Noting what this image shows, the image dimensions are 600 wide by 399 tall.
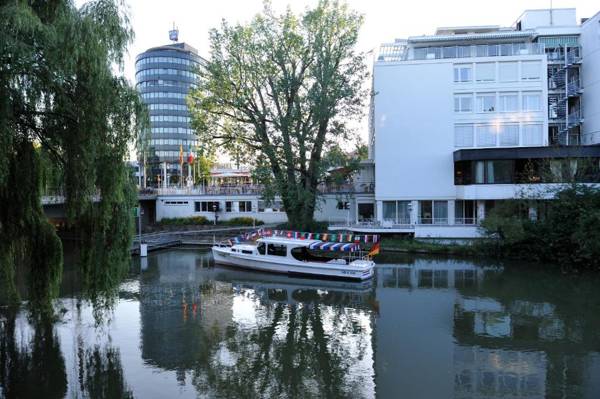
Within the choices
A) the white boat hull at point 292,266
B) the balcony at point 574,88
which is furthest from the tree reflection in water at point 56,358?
the balcony at point 574,88

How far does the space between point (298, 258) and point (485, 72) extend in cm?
2217

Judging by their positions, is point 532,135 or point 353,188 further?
point 353,188

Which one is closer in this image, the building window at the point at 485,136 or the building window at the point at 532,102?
the building window at the point at 532,102

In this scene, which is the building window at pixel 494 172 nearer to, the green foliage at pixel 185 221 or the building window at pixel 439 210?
the building window at pixel 439 210

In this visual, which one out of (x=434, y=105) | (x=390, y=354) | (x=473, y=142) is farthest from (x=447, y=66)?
(x=390, y=354)

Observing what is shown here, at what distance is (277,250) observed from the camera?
27969 millimetres

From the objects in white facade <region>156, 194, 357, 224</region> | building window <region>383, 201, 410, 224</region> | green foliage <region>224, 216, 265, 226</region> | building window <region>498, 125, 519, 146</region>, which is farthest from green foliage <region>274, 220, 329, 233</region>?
building window <region>498, 125, 519, 146</region>

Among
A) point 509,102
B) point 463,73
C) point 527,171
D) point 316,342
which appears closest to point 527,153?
point 527,171

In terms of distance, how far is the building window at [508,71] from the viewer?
3744cm

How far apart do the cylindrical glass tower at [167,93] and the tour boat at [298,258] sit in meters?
88.4

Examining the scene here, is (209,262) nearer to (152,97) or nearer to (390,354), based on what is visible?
(390,354)

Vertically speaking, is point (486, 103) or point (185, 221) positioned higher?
point (486, 103)

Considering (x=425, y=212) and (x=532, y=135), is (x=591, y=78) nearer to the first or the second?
(x=532, y=135)

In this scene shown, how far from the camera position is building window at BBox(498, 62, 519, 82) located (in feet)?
123
